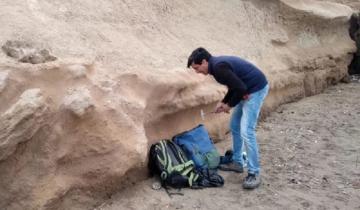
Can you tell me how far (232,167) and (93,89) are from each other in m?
1.74

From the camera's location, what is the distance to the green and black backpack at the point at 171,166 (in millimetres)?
4770

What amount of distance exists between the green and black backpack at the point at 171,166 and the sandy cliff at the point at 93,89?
5.1 inches

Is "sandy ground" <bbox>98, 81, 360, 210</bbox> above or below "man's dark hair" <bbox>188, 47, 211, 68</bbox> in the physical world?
below

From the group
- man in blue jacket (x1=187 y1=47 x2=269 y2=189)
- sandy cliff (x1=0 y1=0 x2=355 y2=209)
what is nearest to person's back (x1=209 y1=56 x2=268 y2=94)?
man in blue jacket (x1=187 y1=47 x2=269 y2=189)

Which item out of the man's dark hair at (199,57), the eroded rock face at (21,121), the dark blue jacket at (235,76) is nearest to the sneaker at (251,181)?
the dark blue jacket at (235,76)

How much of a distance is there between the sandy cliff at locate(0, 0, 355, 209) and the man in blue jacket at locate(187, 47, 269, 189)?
598 mm

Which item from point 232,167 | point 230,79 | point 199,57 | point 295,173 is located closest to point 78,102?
point 199,57

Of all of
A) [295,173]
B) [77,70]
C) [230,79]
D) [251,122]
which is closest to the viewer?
[77,70]

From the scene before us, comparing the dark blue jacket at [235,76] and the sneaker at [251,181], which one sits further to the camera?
the sneaker at [251,181]

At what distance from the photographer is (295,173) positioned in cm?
529

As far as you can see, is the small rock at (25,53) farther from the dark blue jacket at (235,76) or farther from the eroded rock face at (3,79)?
the dark blue jacket at (235,76)

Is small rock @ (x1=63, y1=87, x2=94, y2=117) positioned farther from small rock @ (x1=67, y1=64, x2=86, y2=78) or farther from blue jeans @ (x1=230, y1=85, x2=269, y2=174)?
blue jeans @ (x1=230, y1=85, x2=269, y2=174)

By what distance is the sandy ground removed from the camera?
180 inches

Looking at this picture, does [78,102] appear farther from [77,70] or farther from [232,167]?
[232,167]
